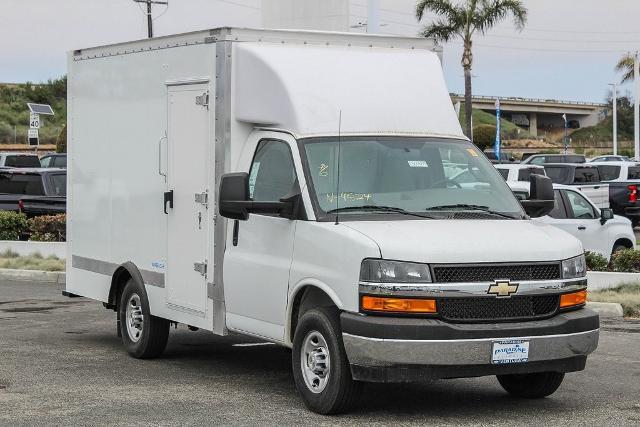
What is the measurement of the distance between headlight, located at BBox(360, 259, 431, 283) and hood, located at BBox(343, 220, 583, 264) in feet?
0.14

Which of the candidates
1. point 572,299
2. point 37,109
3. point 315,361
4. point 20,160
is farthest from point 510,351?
point 37,109

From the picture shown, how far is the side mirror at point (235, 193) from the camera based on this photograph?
962 cm

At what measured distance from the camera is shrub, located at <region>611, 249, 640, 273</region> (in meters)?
18.8

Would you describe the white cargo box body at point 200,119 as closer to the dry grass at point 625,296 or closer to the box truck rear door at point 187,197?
the box truck rear door at point 187,197

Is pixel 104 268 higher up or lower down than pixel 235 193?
lower down

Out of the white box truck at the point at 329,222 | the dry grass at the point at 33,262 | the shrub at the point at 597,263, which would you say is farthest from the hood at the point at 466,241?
the dry grass at the point at 33,262

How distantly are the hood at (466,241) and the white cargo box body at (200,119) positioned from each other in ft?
1.19

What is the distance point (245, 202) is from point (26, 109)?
322ft

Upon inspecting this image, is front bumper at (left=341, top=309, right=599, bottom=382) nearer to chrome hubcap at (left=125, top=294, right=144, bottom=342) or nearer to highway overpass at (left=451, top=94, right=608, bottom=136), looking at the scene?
chrome hubcap at (left=125, top=294, right=144, bottom=342)

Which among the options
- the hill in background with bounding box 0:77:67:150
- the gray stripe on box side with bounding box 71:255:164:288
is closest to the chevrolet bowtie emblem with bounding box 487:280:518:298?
the gray stripe on box side with bounding box 71:255:164:288

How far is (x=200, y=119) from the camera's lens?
10914 millimetres

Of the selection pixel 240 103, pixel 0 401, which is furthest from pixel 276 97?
pixel 0 401

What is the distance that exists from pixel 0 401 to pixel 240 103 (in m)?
3.02

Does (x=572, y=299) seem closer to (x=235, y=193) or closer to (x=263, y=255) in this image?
(x=263, y=255)
